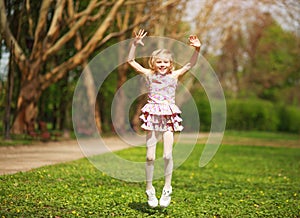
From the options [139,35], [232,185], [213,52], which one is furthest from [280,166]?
[213,52]

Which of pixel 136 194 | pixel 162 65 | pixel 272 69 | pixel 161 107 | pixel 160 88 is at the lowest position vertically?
pixel 136 194

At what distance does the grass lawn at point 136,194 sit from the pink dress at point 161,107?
46.0 inches

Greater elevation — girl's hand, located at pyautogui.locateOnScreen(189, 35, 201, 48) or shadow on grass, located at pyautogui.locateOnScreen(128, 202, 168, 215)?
girl's hand, located at pyautogui.locateOnScreen(189, 35, 201, 48)

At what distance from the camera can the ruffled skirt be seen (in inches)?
248

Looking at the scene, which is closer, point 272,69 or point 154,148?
point 154,148

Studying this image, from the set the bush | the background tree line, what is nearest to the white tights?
the background tree line

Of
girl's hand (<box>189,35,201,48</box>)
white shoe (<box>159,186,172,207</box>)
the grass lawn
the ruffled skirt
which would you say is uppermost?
girl's hand (<box>189,35,201,48</box>)

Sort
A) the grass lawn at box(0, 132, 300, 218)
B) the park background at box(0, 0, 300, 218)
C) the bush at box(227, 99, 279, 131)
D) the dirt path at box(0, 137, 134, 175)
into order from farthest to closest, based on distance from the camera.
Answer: the bush at box(227, 99, 279, 131) < the dirt path at box(0, 137, 134, 175) < the park background at box(0, 0, 300, 218) < the grass lawn at box(0, 132, 300, 218)

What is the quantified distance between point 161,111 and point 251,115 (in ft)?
116

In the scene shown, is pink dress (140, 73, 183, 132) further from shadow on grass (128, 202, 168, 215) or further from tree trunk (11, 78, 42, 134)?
tree trunk (11, 78, 42, 134)

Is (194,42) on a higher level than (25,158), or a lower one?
higher

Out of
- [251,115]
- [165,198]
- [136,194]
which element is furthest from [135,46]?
[251,115]

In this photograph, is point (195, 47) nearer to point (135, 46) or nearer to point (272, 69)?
point (135, 46)

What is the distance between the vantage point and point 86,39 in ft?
72.1
